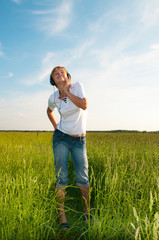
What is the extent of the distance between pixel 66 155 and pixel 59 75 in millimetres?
1010

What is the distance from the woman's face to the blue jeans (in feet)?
2.16

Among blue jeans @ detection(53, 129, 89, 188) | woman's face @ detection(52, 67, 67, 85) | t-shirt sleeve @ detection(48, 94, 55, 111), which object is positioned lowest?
blue jeans @ detection(53, 129, 89, 188)

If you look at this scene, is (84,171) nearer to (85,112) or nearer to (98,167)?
(85,112)

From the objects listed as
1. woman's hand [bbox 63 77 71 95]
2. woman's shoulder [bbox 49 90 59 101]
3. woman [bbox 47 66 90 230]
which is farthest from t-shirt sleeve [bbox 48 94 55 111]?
woman's hand [bbox 63 77 71 95]

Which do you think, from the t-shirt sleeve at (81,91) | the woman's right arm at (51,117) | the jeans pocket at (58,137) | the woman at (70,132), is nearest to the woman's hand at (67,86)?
the woman at (70,132)

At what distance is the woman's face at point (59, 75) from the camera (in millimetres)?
2568

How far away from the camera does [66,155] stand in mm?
2486

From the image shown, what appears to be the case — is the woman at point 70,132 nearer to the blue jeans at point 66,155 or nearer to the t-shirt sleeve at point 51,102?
the blue jeans at point 66,155

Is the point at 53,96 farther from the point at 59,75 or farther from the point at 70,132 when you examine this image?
the point at 70,132

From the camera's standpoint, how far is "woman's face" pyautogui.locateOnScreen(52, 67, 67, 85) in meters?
2.57

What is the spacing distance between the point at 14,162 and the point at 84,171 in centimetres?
187

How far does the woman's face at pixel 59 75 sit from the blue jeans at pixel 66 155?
0.66 m

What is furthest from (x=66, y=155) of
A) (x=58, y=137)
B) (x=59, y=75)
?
(x=59, y=75)

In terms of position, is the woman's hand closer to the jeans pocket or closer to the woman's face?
the woman's face
